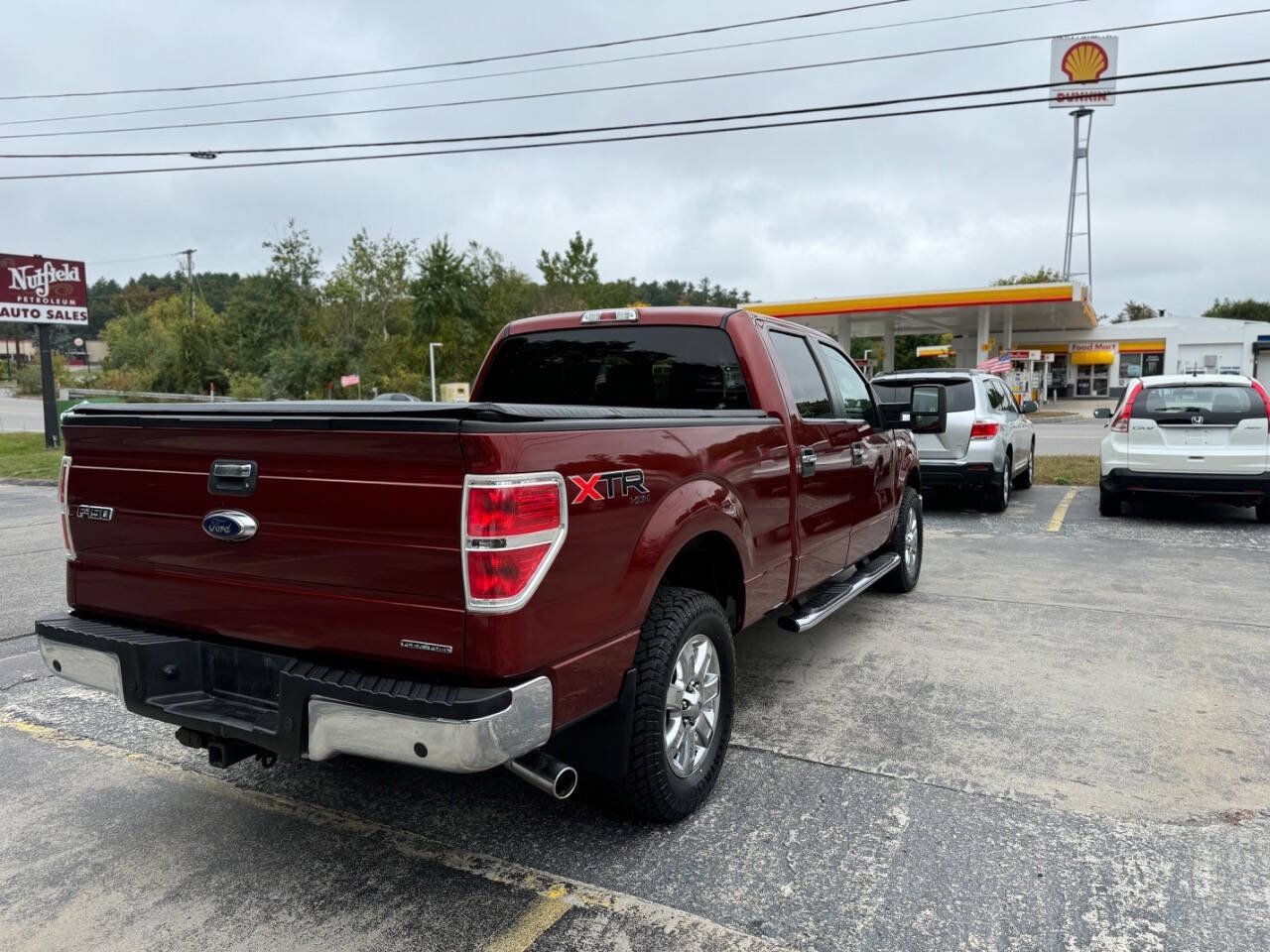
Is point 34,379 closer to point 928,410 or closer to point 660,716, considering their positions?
point 928,410

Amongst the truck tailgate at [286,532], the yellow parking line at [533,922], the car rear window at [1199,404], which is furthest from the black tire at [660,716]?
the car rear window at [1199,404]

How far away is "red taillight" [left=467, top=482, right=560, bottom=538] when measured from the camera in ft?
7.63

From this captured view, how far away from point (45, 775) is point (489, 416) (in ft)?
9.25

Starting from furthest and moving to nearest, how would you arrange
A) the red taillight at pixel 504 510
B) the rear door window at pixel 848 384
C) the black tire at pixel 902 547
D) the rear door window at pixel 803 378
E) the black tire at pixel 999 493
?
the black tire at pixel 999 493, the black tire at pixel 902 547, the rear door window at pixel 848 384, the rear door window at pixel 803 378, the red taillight at pixel 504 510

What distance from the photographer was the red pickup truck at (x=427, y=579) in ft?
7.80

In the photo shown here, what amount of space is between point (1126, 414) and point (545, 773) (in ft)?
30.1

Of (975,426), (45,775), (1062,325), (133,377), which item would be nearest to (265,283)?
(133,377)

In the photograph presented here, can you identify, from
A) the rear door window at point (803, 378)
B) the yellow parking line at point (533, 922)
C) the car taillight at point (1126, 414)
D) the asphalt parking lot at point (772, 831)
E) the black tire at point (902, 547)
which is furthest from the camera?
the car taillight at point (1126, 414)

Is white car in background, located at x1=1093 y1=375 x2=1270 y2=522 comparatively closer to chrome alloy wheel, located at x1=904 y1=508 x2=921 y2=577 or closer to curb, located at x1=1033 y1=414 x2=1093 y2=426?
chrome alloy wheel, located at x1=904 y1=508 x2=921 y2=577

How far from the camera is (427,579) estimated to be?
241cm

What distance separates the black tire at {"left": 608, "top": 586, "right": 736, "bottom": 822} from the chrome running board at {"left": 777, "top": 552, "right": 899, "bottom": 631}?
3.51ft

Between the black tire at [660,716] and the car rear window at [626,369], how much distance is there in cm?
130

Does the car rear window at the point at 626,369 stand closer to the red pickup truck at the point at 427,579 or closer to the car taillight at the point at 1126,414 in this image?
the red pickup truck at the point at 427,579

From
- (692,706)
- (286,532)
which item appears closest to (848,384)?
(692,706)
